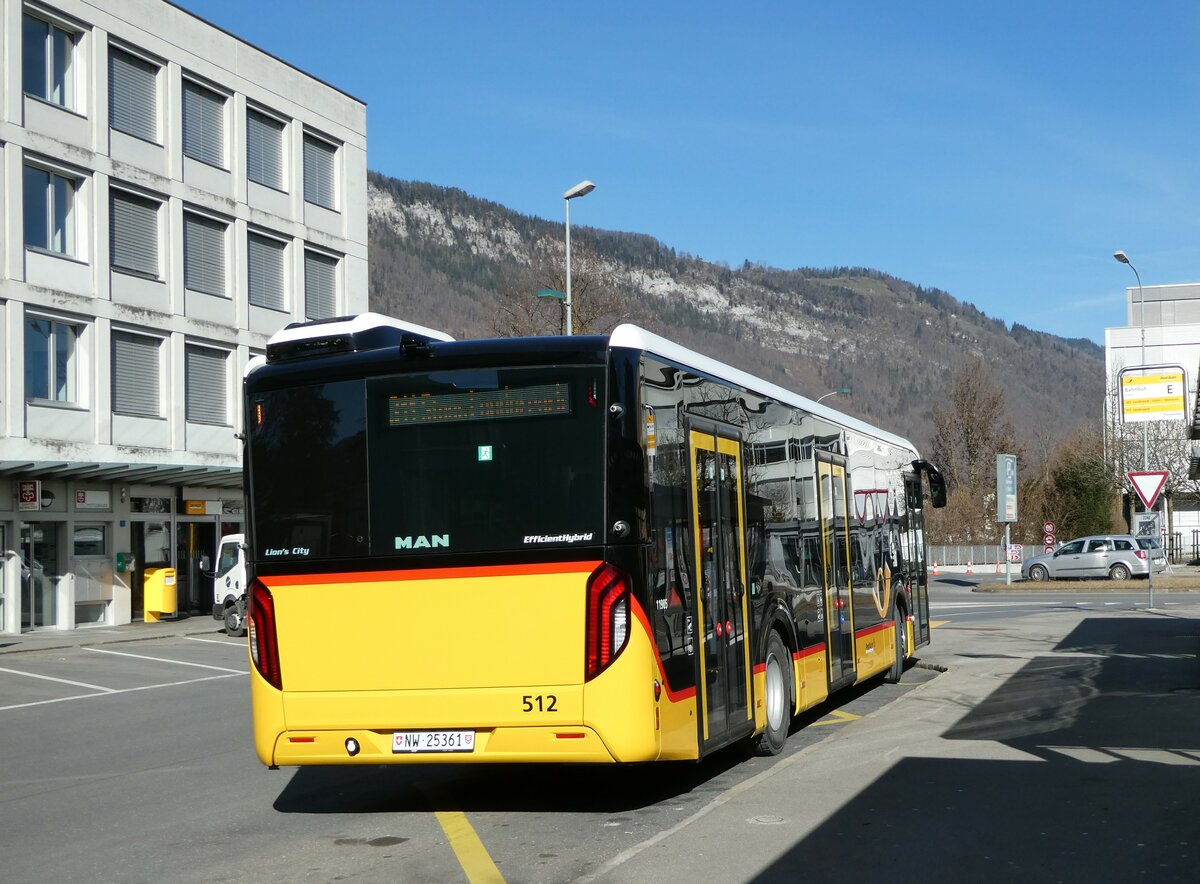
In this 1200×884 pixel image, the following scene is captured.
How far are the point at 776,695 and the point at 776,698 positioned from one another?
24 mm

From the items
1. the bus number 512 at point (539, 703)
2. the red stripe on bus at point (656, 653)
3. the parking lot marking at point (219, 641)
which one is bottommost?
the parking lot marking at point (219, 641)

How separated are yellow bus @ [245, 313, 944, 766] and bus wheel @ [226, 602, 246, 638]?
2118 centimetres

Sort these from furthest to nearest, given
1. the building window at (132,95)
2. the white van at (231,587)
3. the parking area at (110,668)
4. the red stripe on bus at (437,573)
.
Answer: the building window at (132,95) < the white van at (231,587) < the parking area at (110,668) < the red stripe on bus at (437,573)

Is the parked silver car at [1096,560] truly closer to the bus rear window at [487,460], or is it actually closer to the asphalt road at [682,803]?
the asphalt road at [682,803]

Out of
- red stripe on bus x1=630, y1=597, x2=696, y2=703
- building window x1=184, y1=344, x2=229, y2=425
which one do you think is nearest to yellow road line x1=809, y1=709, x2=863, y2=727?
red stripe on bus x1=630, y1=597, x2=696, y2=703

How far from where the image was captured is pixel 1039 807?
845cm

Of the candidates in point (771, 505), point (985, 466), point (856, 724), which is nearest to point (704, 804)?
point (771, 505)

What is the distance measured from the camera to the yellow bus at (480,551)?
8.30 m

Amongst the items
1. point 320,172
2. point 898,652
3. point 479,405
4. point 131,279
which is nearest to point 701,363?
point 479,405

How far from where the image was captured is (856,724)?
13.0 m

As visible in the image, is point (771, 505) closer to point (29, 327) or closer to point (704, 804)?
point (704, 804)

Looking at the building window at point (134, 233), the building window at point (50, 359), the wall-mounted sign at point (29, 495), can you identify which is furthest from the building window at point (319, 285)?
the wall-mounted sign at point (29, 495)

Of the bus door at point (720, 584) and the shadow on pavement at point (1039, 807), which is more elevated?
the bus door at point (720, 584)

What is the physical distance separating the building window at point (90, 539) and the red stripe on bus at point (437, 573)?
80.3 feet
